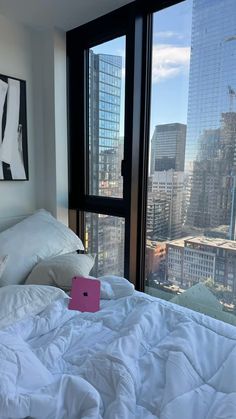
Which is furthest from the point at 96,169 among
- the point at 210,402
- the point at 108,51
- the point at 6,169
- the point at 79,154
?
the point at 210,402

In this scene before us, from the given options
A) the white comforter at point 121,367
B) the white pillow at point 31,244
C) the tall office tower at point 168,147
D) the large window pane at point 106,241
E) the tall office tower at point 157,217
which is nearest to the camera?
the white comforter at point 121,367

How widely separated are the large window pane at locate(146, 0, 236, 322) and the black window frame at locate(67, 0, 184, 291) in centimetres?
6

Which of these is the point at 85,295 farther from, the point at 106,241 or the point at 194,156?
the point at 194,156

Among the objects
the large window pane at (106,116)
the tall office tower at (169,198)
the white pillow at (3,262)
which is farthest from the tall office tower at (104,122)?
the white pillow at (3,262)

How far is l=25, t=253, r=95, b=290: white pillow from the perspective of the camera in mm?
1529

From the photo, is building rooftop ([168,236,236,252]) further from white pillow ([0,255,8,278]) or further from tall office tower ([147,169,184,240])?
white pillow ([0,255,8,278])

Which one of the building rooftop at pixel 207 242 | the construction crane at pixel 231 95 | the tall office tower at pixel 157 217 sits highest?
the construction crane at pixel 231 95

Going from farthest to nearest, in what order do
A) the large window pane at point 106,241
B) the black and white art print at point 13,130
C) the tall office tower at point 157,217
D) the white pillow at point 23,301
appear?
the large window pane at point 106,241 < the black and white art print at point 13,130 < the tall office tower at point 157,217 < the white pillow at point 23,301

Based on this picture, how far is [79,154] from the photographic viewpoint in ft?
7.49

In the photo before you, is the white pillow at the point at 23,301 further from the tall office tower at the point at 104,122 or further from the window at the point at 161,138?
the tall office tower at the point at 104,122

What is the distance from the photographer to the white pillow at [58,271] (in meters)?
1.53

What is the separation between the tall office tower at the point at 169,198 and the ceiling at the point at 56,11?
1082 mm

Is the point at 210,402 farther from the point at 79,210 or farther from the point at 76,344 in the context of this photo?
the point at 79,210

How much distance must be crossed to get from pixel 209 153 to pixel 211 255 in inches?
22.9
